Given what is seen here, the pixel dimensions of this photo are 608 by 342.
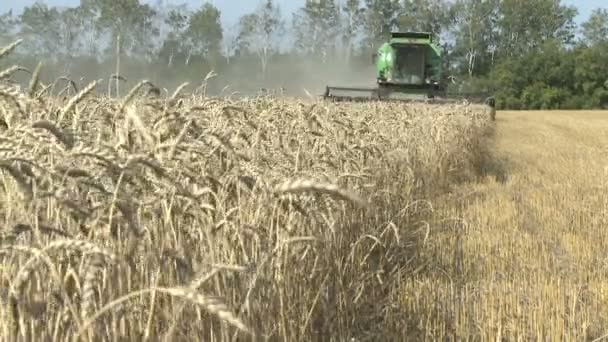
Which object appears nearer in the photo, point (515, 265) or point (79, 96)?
point (79, 96)

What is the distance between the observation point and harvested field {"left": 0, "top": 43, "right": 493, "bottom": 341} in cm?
148

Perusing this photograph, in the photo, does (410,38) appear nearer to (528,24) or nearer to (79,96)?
(79,96)

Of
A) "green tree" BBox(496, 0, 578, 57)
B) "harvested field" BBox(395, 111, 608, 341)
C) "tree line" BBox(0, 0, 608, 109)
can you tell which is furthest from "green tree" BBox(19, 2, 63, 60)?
"harvested field" BBox(395, 111, 608, 341)

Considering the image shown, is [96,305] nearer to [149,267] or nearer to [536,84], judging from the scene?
[149,267]

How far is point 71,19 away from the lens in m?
63.3

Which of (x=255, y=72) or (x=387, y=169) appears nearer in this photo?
(x=387, y=169)

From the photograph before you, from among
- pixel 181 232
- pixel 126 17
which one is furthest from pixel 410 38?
pixel 126 17

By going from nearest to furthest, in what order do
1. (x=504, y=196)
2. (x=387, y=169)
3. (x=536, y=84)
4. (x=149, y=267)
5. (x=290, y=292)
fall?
(x=149, y=267)
(x=290, y=292)
(x=387, y=169)
(x=504, y=196)
(x=536, y=84)

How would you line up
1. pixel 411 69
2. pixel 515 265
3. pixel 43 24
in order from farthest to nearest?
pixel 43 24 < pixel 411 69 < pixel 515 265

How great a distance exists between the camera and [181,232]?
213 centimetres

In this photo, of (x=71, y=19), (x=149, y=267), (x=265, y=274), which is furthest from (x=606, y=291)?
(x=71, y=19)

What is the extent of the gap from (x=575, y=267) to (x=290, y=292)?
2705 mm

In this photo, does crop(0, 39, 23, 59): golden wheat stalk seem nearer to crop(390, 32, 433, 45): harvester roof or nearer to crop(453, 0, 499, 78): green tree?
crop(390, 32, 433, 45): harvester roof

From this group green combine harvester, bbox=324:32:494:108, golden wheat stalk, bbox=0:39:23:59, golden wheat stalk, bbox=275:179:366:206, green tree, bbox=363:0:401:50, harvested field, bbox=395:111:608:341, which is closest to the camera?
golden wheat stalk, bbox=275:179:366:206
